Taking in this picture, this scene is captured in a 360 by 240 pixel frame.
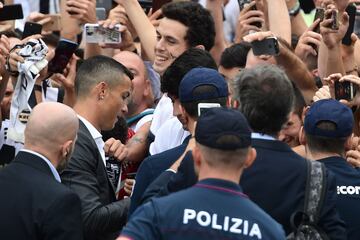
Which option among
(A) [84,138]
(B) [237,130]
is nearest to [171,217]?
(B) [237,130]

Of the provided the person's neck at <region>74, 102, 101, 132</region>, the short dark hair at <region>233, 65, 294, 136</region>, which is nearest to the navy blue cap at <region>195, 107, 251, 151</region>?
the short dark hair at <region>233, 65, 294, 136</region>

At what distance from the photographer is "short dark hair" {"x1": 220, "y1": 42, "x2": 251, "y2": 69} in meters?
7.77

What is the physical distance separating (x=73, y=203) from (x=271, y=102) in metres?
1.20

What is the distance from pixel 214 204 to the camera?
443 cm

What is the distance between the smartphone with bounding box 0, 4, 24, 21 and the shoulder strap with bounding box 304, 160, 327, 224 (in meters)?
3.46

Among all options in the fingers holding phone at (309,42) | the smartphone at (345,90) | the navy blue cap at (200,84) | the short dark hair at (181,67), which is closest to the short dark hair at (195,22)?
the fingers holding phone at (309,42)

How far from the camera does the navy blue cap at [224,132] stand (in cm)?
449

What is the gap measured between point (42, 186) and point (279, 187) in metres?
1.30

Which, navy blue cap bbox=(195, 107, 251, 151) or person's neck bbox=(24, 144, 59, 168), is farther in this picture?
person's neck bbox=(24, 144, 59, 168)

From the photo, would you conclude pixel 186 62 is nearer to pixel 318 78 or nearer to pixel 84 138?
pixel 84 138

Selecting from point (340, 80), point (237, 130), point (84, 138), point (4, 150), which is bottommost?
point (4, 150)

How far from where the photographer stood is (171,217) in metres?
4.39

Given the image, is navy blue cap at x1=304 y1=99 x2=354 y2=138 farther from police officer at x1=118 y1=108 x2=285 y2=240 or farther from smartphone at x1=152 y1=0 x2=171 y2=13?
smartphone at x1=152 y1=0 x2=171 y2=13

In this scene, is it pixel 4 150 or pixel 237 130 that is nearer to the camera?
pixel 237 130
